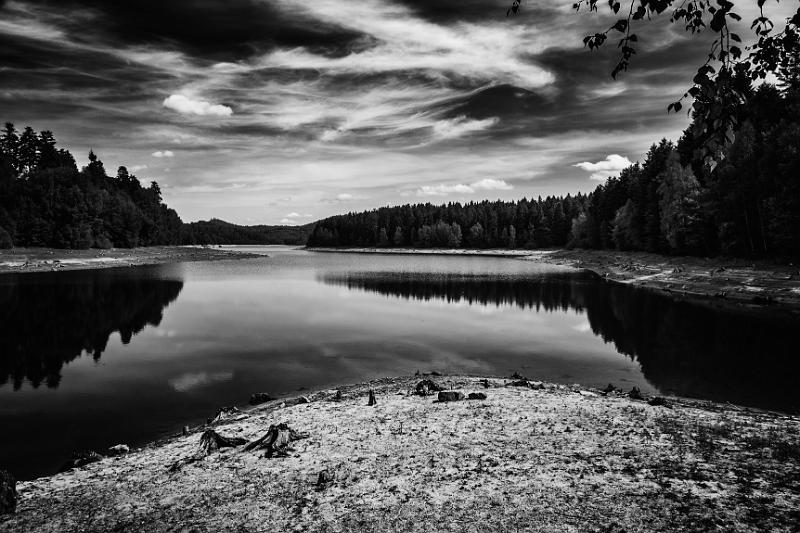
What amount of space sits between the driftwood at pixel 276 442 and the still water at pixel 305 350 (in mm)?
4958

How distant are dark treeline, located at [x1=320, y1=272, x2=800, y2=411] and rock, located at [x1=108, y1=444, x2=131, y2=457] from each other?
64.6 ft

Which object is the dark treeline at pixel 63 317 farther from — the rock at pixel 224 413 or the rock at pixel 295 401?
the rock at pixel 295 401

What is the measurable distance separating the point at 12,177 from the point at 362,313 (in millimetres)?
119251

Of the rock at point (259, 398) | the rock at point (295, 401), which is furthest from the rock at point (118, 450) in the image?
the rock at point (295, 401)

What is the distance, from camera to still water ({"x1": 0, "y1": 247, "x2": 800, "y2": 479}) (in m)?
16.9

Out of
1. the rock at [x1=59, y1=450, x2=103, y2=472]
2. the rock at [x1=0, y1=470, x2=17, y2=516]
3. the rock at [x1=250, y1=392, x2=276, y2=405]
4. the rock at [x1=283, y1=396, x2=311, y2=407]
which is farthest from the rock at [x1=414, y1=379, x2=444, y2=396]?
the rock at [x1=0, y1=470, x2=17, y2=516]

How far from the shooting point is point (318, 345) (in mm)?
27406

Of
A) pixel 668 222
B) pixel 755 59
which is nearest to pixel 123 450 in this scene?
pixel 755 59

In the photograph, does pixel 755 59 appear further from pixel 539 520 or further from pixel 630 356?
pixel 630 356

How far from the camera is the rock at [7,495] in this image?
905 cm

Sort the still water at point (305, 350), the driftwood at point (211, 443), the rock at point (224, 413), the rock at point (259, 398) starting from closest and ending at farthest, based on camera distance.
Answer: the driftwood at point (211, 443) < the rock at point (224, 413) < the still water at point (305, 350) < the rock at point (259, 398)

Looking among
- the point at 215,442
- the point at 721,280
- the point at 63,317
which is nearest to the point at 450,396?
the point at 215,442

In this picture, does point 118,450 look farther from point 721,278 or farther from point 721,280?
point 721,278

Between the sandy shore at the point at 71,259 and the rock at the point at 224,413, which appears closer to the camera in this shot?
the rock at the point at 224,413
